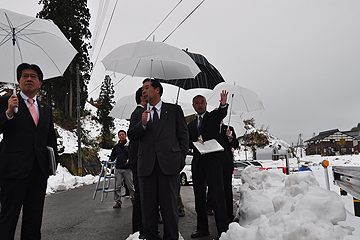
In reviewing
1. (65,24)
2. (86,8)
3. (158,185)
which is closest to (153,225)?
(158,185)

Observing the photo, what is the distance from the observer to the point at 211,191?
385 centimetres

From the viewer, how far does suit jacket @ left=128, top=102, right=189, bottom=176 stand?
3158 millimetres

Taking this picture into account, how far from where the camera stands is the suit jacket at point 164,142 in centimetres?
316

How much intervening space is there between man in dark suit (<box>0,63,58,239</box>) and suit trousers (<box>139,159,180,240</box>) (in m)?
1.07

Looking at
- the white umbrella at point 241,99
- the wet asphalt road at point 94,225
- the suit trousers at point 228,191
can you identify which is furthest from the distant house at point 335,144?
the wet asphalt road at point 94,225

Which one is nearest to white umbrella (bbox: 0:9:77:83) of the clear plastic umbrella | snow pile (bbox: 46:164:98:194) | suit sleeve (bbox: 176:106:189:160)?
the clear plastic umbrella

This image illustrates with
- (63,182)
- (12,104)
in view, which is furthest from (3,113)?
(63,182)

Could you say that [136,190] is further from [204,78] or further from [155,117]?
[204,78]

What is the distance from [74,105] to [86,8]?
1215 cm

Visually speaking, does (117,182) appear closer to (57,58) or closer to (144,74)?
(144,74)

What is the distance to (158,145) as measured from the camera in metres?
3.22

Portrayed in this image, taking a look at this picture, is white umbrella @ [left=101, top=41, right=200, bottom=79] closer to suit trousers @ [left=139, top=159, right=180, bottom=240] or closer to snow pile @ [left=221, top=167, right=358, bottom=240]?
suit trousers @ [left=139, top=159, right=180, bottom=240]

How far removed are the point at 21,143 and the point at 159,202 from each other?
5.10 feet

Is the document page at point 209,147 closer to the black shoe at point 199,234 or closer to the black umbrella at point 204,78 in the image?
the black shoe at point 199,234
